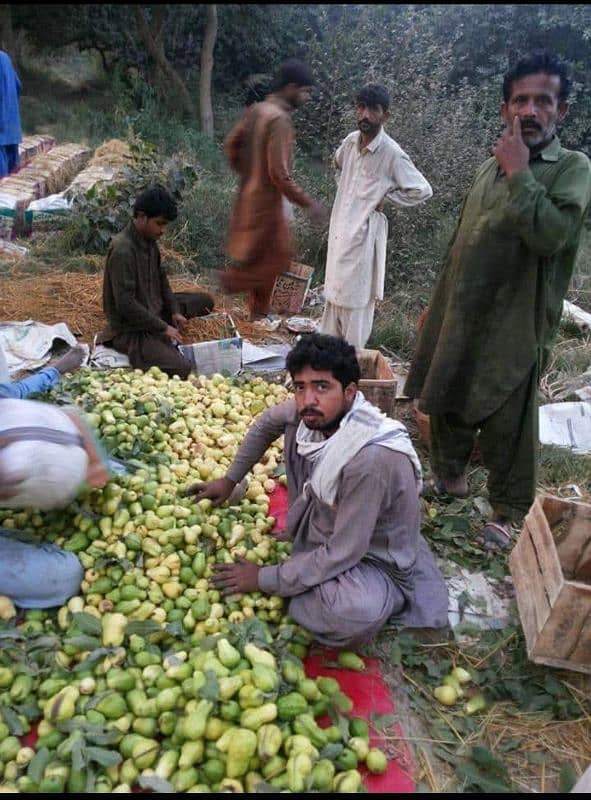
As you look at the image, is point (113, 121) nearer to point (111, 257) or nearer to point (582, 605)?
point (111, 257)

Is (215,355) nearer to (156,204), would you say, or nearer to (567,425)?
(156,204)

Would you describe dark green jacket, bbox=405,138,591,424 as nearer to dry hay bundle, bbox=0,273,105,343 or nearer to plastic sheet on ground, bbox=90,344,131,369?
plastic sheet on ground, bbox=90,344,131,369

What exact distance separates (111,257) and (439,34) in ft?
27.6

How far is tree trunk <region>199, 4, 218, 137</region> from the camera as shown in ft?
43.8

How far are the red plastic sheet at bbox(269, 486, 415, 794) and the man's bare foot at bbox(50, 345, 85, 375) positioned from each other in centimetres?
288

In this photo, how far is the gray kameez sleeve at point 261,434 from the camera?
264 cm

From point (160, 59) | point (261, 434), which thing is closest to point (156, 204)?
point (261, 434)

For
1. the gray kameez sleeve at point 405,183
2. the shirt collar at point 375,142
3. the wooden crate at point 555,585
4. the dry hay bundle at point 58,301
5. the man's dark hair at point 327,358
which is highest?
the shirt collar at point 375,142

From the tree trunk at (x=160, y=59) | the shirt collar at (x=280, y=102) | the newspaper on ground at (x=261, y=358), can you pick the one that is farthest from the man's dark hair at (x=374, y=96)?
the tree trunk at (x=160, y=59)

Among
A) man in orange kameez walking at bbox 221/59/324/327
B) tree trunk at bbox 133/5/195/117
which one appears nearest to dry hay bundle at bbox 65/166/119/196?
man in orange kameez walking at bbox 221/59/324/327

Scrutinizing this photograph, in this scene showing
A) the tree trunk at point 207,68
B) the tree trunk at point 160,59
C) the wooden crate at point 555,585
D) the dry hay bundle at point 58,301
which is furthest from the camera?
the tree trunk at point 160,59

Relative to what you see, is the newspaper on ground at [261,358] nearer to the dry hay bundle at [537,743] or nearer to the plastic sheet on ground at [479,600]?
the plastic sheet on ground at [479,600]

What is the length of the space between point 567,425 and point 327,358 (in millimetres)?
2951

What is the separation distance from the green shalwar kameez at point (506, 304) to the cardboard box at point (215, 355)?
186 cm
